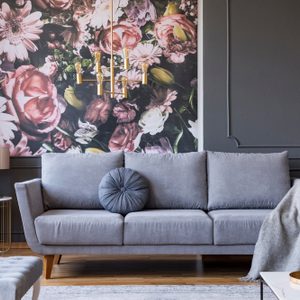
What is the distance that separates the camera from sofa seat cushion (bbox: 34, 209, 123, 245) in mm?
3539

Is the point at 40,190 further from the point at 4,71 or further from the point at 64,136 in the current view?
the point at 4,71

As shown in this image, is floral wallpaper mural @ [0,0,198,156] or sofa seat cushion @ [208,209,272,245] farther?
floral wallpaper mural @ [0,0,198,156]

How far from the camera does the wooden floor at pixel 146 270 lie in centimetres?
356

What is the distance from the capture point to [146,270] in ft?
12.7

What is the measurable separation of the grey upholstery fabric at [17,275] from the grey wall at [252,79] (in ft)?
8.04

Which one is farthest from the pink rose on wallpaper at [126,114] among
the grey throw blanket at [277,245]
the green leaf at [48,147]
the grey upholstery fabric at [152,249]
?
the grey throw blanket at [277,245]

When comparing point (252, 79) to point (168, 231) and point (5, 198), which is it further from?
point (5, 198)

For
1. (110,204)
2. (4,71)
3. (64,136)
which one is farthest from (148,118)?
(4,71)

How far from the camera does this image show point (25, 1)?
474cm

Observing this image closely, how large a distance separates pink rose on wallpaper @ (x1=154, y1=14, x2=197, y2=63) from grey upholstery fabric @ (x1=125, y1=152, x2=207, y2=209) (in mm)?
1087

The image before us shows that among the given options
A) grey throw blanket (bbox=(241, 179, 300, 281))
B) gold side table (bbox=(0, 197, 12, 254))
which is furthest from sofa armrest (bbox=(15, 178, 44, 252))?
grey throw blanket (bbox=(241, 179, 300, 281))

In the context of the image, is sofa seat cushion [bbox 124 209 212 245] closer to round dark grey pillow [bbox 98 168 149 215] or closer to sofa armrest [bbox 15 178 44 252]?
round dark grey pillow [bbox 98 168 149 215]

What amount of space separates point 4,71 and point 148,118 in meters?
1.45

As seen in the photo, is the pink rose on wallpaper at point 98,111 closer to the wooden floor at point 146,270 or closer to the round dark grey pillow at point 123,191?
the round dark grey pillow at point 123,191
